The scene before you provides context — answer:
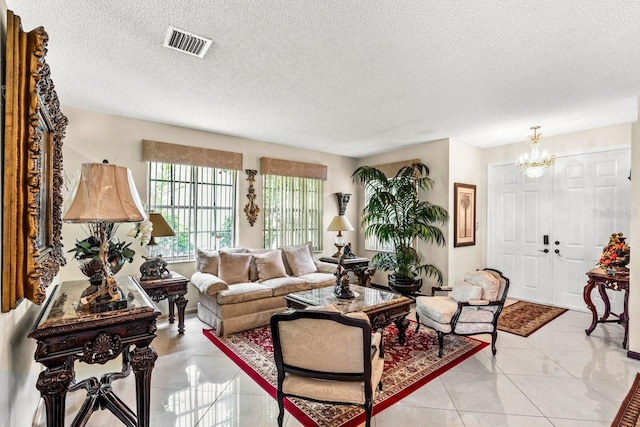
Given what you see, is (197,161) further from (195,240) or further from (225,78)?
(225,78)

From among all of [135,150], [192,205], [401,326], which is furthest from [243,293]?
[135,150]

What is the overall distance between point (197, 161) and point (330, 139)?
2061mm

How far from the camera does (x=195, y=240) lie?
4570 mm

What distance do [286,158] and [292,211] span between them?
0.95 m

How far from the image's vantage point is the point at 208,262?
4.18 metres

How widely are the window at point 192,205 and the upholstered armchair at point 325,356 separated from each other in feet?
9.83

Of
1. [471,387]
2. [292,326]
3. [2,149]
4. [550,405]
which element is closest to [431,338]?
[471,387]

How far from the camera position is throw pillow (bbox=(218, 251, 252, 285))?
4.05 metres

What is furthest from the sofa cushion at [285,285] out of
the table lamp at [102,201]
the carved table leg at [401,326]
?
the table lamp at [102,201]

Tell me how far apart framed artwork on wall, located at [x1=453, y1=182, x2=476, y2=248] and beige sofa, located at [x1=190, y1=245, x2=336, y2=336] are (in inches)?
83.3

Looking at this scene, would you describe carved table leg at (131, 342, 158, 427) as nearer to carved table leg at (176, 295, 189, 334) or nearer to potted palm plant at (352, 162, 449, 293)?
carved table leg at (176, 295, 189, 334)

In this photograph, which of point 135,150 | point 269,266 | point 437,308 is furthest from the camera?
point 269,266

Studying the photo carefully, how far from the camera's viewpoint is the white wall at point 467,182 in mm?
4914

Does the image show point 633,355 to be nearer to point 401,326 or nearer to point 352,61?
point 401,326
